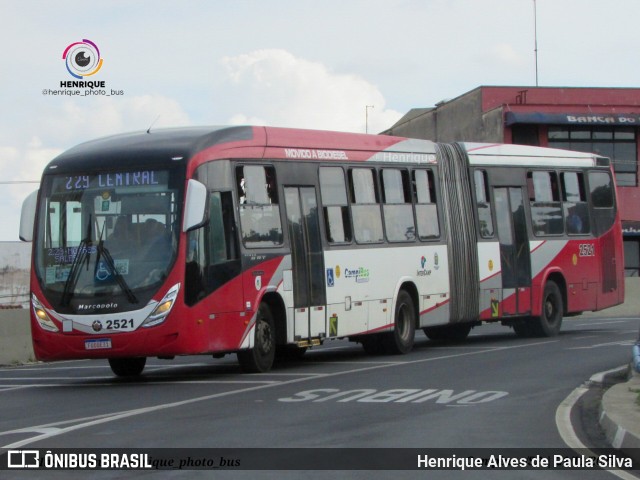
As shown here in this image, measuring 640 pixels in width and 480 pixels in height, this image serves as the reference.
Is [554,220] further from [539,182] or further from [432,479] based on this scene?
[432,479]

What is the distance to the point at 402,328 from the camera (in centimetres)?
2233

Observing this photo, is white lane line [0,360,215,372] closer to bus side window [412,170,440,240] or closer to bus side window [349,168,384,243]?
bus side window [349,168,384,243]

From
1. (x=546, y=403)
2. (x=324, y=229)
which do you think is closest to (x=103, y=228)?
(x=324, y=229)

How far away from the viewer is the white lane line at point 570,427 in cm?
959

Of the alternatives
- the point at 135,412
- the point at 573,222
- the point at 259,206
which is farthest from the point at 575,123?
the point at 135,412

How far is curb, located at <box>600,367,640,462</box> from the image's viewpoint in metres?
10.4

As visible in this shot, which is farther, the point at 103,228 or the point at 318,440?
the point at 103,228

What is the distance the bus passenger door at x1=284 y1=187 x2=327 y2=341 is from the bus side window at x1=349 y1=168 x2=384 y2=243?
1203 mm

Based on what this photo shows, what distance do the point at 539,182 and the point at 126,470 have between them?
18.3 m

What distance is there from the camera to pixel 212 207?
57.4 ft

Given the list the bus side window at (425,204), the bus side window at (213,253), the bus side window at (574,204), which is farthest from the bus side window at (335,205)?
the bus side window at (574,204)

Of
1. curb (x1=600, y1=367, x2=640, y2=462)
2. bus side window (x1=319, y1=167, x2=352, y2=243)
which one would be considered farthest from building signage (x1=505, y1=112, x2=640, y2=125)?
curb (x1=600, y1=367, x2=640, y2=462)

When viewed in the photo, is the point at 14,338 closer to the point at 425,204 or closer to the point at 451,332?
the point at 425,204

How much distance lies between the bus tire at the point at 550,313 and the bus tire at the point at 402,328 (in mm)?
4792
